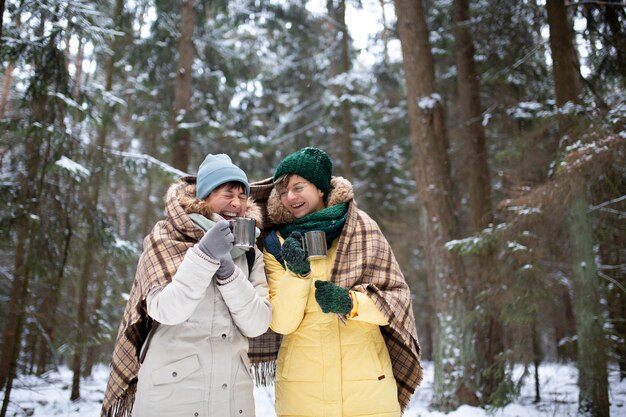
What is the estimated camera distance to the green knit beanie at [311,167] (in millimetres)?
3223

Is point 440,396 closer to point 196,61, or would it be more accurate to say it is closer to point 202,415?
point 202,415

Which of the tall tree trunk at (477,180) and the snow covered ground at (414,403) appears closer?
the snow covered ground at (414,403)

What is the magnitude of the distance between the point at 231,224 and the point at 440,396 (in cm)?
600

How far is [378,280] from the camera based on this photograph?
3.02 meters

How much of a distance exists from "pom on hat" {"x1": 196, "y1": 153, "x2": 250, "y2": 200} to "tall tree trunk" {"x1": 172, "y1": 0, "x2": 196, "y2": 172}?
732 cm

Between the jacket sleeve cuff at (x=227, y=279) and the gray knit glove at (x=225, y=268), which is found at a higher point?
the gray knit glove at (x=225, y=268)

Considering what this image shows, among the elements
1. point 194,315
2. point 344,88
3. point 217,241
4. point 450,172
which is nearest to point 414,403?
point 450,172

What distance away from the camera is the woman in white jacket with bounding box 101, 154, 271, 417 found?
94.7 inches

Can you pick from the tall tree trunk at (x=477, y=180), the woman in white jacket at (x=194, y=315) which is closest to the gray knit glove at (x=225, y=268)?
the woman in white jacket at (x=194, y=315)

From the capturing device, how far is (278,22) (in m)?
14.6

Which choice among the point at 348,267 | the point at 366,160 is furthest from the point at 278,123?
the point at 348,267

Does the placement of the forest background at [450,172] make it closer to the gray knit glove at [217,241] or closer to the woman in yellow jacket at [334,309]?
the woman in yellow jacket at [334,309]

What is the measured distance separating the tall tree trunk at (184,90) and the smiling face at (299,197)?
721 cm

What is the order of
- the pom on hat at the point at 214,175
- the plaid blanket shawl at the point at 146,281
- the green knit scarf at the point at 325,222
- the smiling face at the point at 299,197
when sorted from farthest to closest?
the smiling face at the point at 299,197, the green knit scarf at the point at 325,222, the pom on hat at the point at 214,175, the plaid blanket shawl at the point at 146,281
